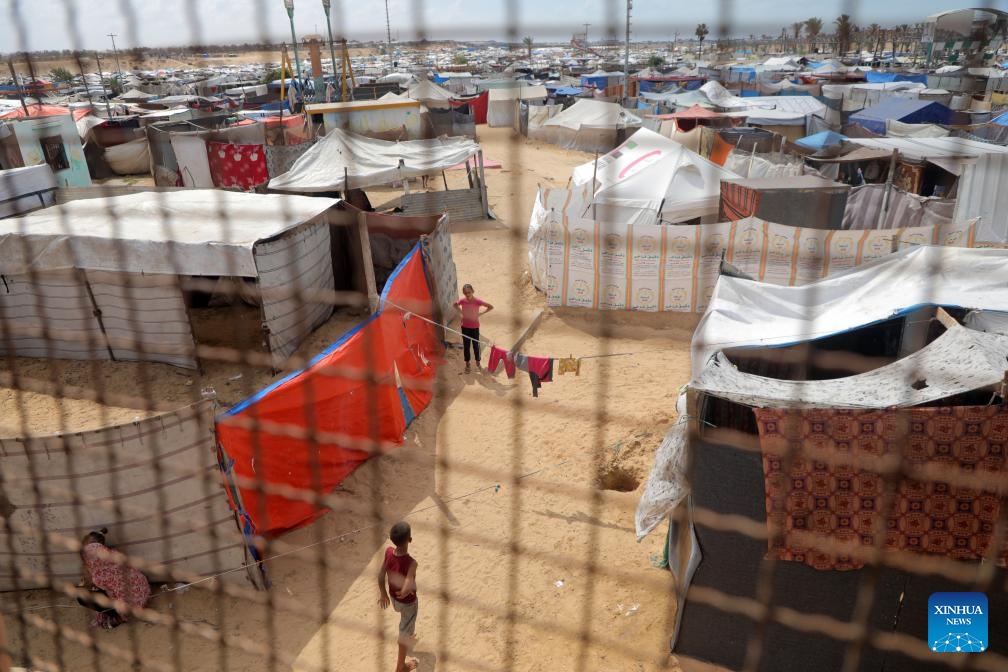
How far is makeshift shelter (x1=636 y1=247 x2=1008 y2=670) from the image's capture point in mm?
1765

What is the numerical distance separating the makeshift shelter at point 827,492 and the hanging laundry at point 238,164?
7307 millimetres

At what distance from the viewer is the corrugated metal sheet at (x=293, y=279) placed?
13.1ft

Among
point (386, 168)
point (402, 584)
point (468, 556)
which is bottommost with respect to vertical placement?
point (468, 556)

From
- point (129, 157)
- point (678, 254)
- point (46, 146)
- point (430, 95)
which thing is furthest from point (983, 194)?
point (430, 95)

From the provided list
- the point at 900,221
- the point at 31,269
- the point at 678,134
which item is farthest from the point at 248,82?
the point at 900,221

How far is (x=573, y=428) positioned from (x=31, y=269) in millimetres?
3312

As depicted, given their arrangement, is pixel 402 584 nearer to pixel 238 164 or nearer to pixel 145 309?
pixel 145 309

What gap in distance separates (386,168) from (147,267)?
10.6 ft

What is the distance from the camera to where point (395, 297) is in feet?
12.1

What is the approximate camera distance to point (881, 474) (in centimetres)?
179

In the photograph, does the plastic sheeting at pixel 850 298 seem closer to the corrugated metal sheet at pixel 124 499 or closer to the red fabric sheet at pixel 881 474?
the red fabric sheet at pixel 881 474

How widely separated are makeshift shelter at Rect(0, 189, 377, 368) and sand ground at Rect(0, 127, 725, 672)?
1.18ft

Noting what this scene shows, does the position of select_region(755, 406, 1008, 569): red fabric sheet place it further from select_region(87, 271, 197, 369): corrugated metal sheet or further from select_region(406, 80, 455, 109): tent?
select_region(406, 80, 455, 109): tent

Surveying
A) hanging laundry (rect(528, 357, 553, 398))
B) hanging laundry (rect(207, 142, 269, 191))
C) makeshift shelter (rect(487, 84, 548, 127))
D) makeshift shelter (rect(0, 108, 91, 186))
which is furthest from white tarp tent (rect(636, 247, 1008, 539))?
makeshift shelter (rect(487, 84, 548, 127))
